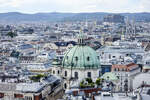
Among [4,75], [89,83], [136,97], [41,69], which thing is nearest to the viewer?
[136,97]

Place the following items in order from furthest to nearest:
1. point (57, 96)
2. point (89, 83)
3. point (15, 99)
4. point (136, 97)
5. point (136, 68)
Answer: point (136, 68) → point (57, 96) → point (89, 83) → point (15, 99) → point (136, 97)

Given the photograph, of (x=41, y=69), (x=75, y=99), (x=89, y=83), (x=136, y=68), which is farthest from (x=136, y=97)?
(x=41, y=69)

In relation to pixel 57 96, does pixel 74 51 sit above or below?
above

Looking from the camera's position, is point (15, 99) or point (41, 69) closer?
point (15, 99)

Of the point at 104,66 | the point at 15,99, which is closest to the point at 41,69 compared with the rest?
the point at 104,66

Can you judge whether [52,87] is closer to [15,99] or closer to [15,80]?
[15,80]

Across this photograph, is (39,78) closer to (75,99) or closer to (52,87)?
(52,87)
